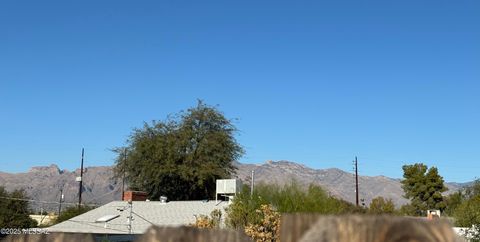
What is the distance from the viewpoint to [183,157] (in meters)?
67.3

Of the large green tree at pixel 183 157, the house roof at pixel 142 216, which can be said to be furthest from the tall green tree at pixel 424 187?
the house roof at pixel 142 216

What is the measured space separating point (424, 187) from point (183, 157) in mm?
35752

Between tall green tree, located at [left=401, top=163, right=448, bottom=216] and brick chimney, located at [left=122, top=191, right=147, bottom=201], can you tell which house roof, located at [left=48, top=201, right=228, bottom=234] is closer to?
brick chimney, located at [left=122, top=191, right=147, bottom=201]

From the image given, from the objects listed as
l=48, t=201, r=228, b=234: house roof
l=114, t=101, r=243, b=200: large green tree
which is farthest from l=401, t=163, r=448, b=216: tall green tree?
l=48, t=201, r=228, b=234: house roof

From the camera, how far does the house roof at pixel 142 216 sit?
45.2m

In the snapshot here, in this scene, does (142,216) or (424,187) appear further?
(424,187)

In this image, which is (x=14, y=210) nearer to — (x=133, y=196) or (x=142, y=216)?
(x=133, y=196)

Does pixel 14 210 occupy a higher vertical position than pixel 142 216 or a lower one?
higher

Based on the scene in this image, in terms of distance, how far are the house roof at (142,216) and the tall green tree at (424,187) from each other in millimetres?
45333

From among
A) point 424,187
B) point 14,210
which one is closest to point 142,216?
point 14,210

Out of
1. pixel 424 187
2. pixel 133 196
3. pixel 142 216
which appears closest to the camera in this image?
pixel 142 216

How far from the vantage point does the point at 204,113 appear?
72.4 metres

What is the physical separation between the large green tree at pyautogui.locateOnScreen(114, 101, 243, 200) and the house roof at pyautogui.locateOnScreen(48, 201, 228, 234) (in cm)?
1361

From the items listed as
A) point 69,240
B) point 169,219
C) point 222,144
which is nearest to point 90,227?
point 169,219
